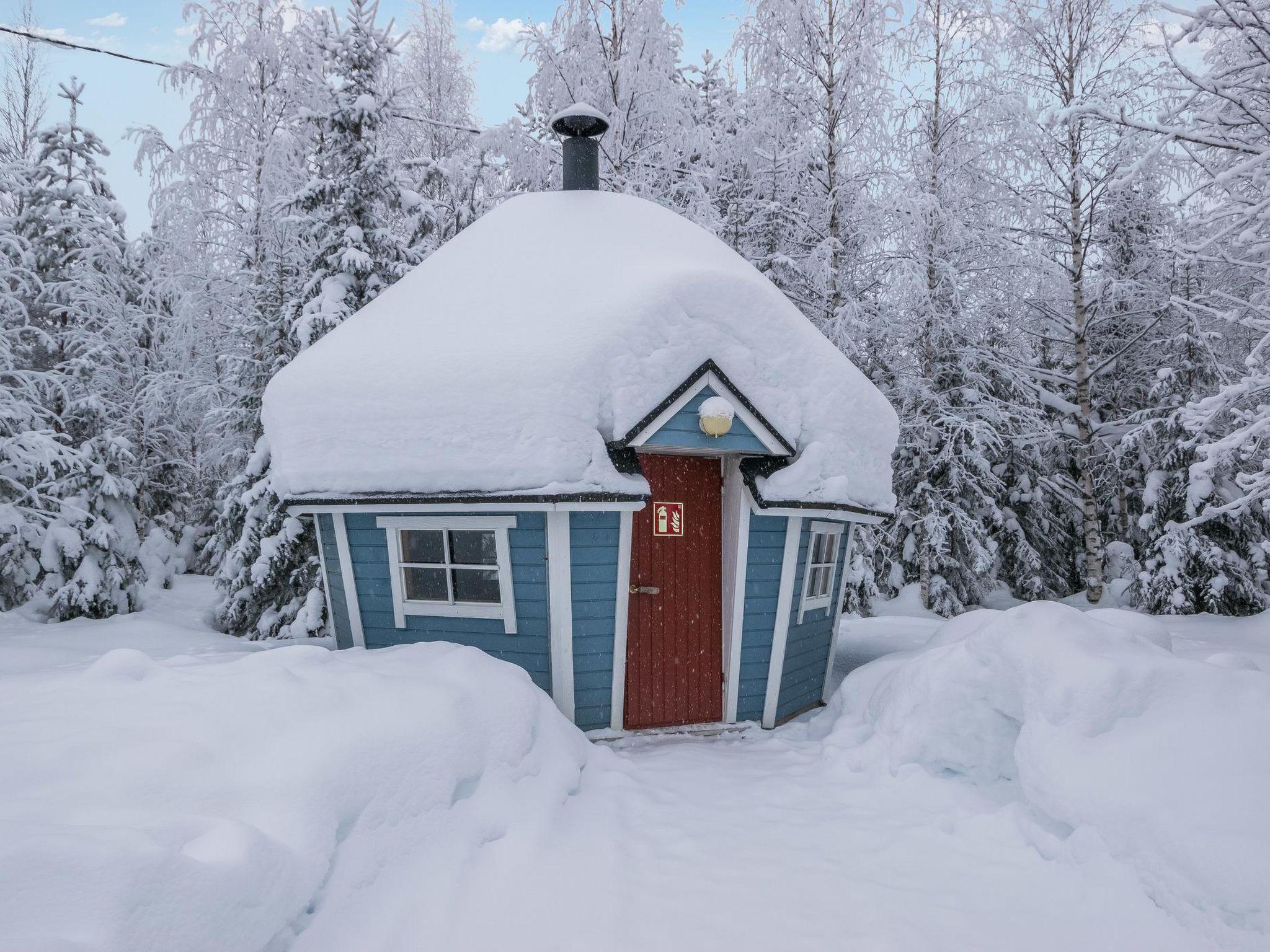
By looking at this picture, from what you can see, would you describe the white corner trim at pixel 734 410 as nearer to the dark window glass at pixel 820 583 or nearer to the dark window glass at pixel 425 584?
the dark window glass at pixel 820 583

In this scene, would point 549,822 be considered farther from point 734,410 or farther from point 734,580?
point 734,410

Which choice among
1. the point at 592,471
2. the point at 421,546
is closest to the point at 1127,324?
the point at 592,471

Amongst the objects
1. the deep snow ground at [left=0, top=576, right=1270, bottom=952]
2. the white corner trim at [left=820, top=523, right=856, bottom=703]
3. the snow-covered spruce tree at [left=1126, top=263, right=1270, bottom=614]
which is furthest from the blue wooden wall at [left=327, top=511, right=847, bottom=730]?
the snow-covered spruce tree at [left=1126, top=263, right=1270, bottom=614]

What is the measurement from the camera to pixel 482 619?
5.89m

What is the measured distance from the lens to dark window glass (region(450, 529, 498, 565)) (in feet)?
19.4

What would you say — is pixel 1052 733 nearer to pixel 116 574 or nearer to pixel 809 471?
pixel 809 471

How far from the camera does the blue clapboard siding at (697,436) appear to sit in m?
5.86

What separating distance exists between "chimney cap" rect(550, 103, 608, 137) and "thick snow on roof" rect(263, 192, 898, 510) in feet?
4.00

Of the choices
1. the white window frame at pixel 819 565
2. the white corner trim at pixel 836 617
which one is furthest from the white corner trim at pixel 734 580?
the white corner trim at pixel 836 617

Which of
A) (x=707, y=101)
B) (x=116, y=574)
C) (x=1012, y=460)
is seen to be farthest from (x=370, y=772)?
(x=707, y=101)

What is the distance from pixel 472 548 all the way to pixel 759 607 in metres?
2.48

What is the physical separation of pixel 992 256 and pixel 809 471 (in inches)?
358

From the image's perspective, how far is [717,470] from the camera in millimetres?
6602

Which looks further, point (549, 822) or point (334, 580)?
point (334, 580)
